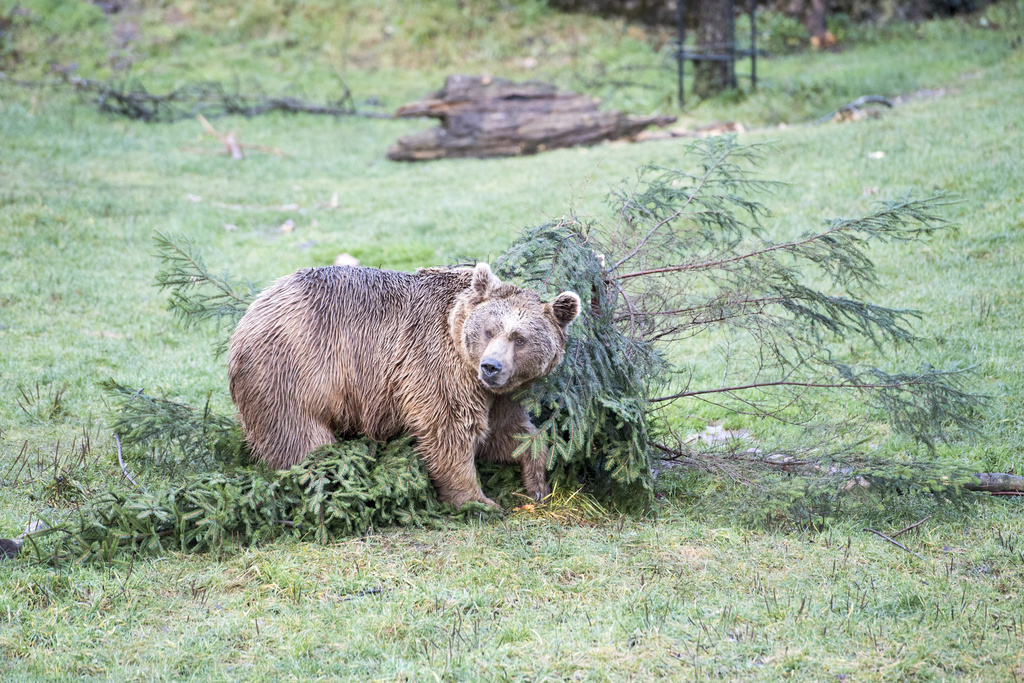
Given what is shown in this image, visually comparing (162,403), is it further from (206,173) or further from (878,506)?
(206,173)

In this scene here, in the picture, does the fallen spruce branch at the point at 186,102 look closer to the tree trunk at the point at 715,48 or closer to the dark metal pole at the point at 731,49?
the tree trunk at the point at 715,48

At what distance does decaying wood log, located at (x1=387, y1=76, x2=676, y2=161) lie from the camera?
15.4 metres

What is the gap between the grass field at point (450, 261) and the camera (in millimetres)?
4008

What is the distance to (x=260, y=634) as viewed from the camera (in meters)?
4.07

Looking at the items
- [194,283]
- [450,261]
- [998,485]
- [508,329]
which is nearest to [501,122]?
[450,261]

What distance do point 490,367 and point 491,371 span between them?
3 cm

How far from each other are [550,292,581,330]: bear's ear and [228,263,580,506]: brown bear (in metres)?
0.01

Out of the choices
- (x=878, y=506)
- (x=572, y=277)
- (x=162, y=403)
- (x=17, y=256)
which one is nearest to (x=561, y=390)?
(x=572, y=277)

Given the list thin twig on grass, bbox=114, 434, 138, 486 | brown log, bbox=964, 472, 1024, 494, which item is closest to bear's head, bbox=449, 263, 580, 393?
thin twig on grass, bbox=114, 434, 138, 486

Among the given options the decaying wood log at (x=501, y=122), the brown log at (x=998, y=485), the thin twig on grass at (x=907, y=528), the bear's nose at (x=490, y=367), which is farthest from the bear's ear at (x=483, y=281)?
the decaying wood log at (x=501, y=122)

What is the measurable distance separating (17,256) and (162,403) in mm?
5972

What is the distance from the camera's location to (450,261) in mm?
6910

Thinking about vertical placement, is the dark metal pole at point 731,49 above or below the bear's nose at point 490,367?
above

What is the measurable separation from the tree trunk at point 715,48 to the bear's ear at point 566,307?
1277 centimetres
